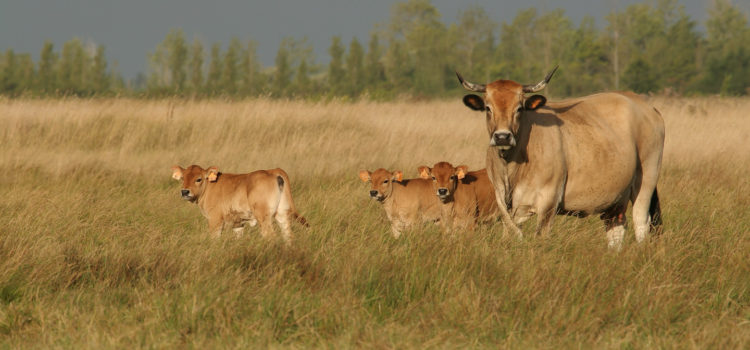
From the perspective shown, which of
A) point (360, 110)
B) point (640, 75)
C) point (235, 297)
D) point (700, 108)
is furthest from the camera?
point (640, 75)

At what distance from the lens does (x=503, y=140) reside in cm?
633

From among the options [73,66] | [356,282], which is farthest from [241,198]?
[73,66]

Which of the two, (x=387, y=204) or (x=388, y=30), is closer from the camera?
(x=387, y=204)

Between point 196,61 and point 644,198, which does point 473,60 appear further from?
point 644,198

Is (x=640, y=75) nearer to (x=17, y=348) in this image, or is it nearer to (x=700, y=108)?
(x=700, y=108)

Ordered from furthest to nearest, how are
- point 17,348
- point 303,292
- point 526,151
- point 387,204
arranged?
1. point 387,204
2. point 526,151
3. point 303,292
4. point 17,348

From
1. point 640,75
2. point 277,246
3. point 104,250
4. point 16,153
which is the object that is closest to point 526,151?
point 277,246

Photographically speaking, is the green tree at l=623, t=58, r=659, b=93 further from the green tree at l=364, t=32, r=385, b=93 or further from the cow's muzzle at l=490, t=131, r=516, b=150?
the cow's muzzle at l=490, t=131, r=516, b=150

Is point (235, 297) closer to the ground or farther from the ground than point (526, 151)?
closer to the ground

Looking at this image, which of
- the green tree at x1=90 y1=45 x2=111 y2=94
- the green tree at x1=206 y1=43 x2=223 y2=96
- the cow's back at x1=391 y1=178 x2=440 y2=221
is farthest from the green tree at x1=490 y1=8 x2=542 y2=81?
the cow's back at x1=391 y1=178 x2=440 y2=221

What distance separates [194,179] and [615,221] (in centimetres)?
407

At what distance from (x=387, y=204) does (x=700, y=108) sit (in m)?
13.7

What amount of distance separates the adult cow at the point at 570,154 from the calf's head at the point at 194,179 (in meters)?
2.96

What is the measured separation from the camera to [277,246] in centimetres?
632
